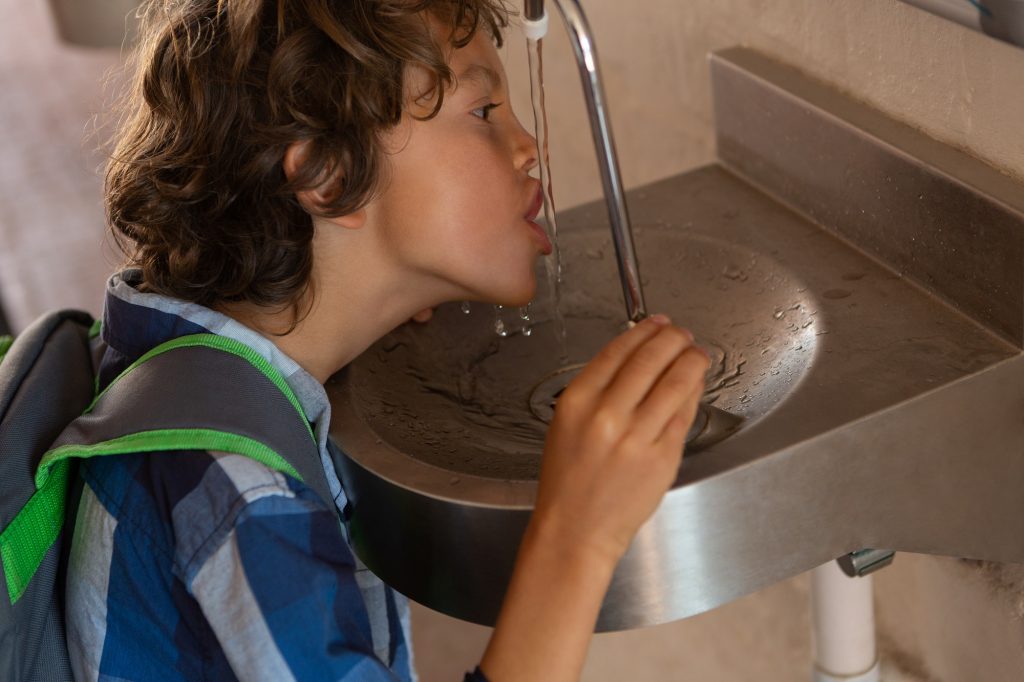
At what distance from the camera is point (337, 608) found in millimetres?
811

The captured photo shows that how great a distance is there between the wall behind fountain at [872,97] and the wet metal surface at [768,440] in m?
0.09

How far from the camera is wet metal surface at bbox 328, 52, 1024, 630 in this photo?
77cm

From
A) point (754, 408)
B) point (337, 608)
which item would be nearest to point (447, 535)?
point (337, 608)

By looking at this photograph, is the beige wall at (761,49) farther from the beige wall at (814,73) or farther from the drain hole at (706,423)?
the drain hole at (706,423)

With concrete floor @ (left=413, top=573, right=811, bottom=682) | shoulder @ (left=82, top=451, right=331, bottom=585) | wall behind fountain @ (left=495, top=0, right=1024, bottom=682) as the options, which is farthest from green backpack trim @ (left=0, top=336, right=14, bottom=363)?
concrete floor @ (left=413, top=573, right=811, bottom=682)

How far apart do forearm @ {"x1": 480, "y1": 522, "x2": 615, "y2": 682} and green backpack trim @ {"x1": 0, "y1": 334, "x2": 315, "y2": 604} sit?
188 mm

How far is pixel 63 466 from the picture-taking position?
88cm

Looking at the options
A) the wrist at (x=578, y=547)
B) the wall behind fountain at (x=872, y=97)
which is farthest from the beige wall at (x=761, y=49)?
the wrist at (x=578, y=547)

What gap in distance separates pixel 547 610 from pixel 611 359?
163 millimetres

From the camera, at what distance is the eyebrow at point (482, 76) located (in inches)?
38.1

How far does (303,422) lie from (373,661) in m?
0.20

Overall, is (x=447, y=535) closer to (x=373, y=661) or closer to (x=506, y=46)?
(x=373, y=661)

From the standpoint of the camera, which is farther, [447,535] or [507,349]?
[507,349]

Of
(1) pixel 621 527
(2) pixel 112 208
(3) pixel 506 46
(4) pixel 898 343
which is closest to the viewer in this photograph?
(1) pixel 621 527
